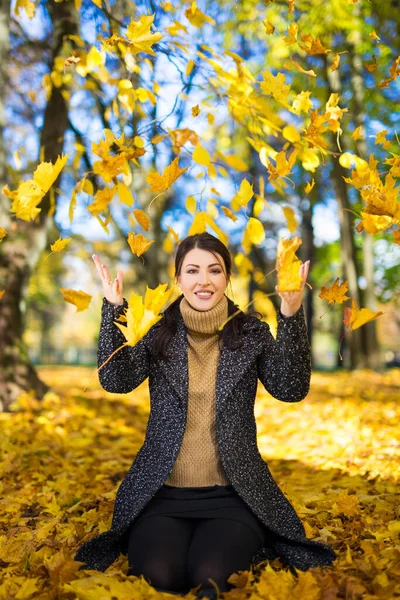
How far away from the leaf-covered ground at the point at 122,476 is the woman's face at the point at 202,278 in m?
0.57

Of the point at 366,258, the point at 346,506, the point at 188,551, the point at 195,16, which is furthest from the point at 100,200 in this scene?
the point at 366,258

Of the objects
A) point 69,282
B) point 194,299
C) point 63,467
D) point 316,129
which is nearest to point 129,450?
point 63,467

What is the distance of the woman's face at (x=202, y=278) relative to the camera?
2.34 meters

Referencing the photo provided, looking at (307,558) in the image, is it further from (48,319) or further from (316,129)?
(48,319)

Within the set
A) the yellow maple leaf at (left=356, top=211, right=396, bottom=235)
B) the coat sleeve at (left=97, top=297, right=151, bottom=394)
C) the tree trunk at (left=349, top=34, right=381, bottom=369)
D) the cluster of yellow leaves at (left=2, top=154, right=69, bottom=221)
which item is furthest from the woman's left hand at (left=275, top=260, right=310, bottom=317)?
the tree trunk at (left=349, top=34, right=381, bottom=369)

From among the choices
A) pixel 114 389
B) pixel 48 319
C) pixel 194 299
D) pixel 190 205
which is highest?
pixel 48 319

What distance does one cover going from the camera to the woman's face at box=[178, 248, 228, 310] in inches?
92.3

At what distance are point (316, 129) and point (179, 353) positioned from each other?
1.01m

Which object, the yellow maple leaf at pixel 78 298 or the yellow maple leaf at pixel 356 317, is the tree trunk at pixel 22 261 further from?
the yellow maple leaf at pixel 356 317

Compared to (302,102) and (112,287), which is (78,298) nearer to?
(112,287)

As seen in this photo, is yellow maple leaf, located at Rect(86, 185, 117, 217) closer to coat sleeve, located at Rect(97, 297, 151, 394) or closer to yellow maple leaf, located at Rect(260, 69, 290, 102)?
coat sleeve, located at Rect(97, 297, 151, 394)

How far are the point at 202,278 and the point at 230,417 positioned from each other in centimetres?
54

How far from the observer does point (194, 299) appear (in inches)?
92.7

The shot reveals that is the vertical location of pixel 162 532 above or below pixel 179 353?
below
